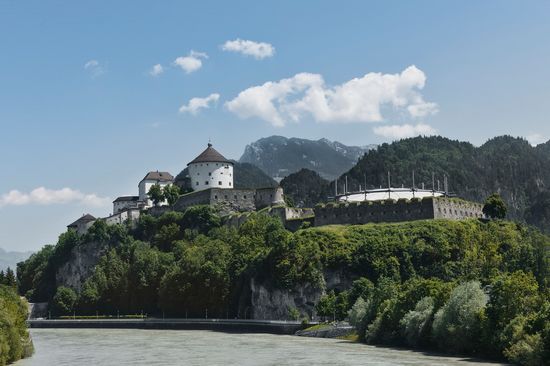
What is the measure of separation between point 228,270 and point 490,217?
32392mm

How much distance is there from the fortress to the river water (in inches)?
936

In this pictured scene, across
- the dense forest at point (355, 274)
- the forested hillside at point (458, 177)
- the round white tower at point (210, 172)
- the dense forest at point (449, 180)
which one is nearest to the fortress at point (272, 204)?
the round white tower at point (210, 172)

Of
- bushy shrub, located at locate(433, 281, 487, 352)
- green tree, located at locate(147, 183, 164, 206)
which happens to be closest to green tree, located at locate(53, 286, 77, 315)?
green tree, located at locate(147, 183, 164, 206)

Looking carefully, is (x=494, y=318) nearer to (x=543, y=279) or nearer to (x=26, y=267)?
(x=543, y=279)

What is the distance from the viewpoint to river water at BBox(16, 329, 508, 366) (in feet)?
151

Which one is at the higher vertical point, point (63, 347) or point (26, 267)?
point (26, 267)

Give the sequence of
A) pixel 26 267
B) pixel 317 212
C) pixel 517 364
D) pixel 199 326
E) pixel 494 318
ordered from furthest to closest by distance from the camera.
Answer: pixel 26 267 → pixel 317 212 → pixel 199 326 → pixel 494 318 → pixel 517 364

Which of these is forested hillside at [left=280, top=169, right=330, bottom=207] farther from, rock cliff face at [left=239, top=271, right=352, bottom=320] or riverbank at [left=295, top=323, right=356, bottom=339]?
riverbank at [left=295, top=323, right=356, bottom=339]

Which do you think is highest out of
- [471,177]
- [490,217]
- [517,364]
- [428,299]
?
[471,177]

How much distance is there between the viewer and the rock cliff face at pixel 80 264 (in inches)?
4409

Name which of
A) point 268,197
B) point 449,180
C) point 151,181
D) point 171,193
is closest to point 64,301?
point 171,193

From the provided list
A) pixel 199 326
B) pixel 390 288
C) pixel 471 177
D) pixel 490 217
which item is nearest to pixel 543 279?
pixel 390 288

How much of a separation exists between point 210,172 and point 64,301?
28.0 meters

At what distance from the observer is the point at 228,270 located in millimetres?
87688
